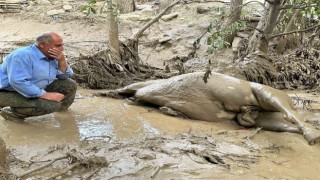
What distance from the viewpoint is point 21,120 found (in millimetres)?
5234

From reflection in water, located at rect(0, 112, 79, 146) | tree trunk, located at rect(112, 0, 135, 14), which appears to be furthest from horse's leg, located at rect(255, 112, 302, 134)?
tree trunk, located at rect(112, 0, 135, 14)

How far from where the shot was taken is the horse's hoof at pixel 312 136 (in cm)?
463

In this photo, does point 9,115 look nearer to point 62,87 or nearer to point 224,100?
point 62,87

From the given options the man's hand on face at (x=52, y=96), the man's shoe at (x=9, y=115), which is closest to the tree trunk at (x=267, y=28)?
the man's hand on face at (x=52, y=96)

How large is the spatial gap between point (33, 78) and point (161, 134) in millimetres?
1622

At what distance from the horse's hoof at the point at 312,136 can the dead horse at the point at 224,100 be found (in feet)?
1.46

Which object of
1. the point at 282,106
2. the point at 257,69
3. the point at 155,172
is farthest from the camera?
the point at 257,69

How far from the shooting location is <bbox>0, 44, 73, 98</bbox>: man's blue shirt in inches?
186

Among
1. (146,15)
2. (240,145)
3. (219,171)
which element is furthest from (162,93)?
(146,15)

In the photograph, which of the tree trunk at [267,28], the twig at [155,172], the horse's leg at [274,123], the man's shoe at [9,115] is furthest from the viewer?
the tree trunk at [267,28]

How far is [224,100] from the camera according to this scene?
227 inches

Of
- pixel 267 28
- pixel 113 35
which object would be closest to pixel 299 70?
pixel 267 28

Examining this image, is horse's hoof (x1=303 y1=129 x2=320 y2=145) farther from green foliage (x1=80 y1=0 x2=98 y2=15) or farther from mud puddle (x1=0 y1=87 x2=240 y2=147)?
green foliage (x1=80 y1=0 x2=98 y2=15)

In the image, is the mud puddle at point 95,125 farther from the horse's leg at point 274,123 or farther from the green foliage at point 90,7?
the green foliage at point 90,7
